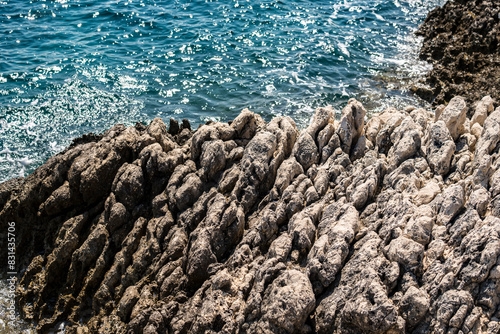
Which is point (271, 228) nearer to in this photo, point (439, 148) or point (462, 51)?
point (439, 148)

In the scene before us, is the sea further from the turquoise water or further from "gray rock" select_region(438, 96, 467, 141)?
"gray rock" select_region(438, 96, 467, 141)

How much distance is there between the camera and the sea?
24.7 m

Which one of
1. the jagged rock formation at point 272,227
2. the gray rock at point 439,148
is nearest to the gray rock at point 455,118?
the jagged rock formation at point 272,227

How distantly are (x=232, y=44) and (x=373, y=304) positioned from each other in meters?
26.4

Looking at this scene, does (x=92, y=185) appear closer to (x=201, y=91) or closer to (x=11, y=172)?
(x=11, y=172)

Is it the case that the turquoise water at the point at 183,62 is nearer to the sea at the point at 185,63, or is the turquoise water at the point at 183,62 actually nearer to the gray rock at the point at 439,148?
the sea at the point at 185,63

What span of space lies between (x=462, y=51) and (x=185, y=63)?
2035cm

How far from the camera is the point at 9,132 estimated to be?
22984 millimetres

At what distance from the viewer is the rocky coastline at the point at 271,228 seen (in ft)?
33.3

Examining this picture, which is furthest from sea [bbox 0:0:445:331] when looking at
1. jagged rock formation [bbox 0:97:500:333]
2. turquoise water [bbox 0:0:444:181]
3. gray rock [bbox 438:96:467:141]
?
gray rock [bbox 438:96:467:141]

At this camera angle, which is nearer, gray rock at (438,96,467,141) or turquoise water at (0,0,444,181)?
gray rock at (438,96,467,141)

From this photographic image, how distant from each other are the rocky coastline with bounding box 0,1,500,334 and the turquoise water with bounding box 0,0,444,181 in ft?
28.4

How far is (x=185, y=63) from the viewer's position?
98.0 ft

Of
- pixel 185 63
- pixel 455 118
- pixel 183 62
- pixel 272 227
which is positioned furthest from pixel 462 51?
pixel 272 227
